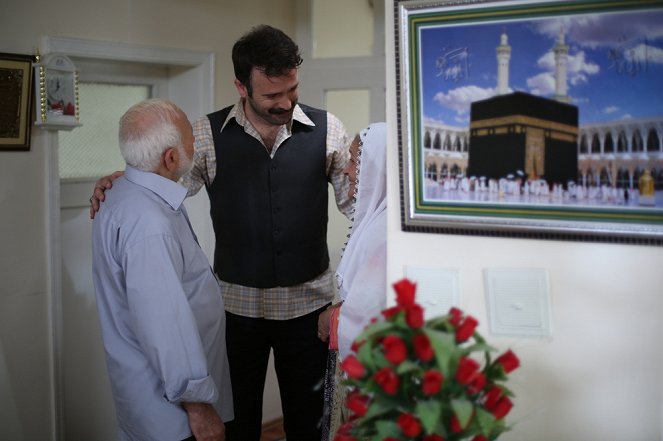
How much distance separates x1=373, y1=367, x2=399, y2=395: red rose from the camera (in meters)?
1.12

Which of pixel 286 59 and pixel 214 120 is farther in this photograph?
pixel 214 120

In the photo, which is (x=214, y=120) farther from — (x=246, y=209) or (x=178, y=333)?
(x=178, y=333)

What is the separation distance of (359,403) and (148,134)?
3.71 ft

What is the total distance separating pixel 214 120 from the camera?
273 cm

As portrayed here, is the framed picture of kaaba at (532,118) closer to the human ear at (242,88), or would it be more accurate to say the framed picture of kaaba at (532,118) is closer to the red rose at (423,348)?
the red rose at (423,348)

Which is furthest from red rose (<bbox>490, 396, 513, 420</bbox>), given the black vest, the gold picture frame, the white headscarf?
the gold picture frame

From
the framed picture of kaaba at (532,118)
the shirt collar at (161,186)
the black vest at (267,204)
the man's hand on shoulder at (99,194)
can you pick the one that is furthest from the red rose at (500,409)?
the black vest at (267,204)

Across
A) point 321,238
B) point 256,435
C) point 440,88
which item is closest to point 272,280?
point 321,238

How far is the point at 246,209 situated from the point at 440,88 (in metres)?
1.31

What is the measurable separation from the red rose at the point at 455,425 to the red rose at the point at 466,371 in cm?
5

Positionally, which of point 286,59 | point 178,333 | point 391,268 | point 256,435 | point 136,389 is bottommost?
point 256,435

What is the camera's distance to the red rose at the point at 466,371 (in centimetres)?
112

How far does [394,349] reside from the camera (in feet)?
3.66

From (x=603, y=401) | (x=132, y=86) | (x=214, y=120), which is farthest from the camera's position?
(x=132, y=86)
